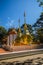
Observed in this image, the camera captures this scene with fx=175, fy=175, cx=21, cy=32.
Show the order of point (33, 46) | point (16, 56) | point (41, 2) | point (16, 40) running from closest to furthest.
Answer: point (16, 56), point (33, 46), point (16, 40), point (41, 2)

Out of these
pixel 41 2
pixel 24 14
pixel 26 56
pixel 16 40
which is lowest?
pixel 26 56

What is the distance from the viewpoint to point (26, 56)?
9.34 meters

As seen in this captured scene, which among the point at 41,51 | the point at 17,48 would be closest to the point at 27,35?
the point at 17,48

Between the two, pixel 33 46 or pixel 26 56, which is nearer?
pixel 26 56

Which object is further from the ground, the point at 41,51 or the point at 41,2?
the point at 41,2

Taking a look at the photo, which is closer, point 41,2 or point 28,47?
point 28,47

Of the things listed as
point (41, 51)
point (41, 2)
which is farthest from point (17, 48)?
point (41, 2)

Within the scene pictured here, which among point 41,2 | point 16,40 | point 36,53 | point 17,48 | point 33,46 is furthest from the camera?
point 41,2

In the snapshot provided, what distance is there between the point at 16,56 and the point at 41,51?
2216mm

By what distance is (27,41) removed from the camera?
1450 centimetres

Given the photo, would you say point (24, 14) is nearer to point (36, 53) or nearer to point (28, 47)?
point (28, 47)

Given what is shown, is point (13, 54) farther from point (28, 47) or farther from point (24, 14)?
point (24, 14)

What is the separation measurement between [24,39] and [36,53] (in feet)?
14.7

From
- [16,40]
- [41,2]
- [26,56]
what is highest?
[41,2]
